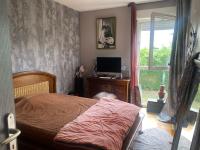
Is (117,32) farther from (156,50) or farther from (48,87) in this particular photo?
(48,87)

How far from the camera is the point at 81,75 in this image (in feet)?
15.4

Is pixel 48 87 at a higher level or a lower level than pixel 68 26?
lower

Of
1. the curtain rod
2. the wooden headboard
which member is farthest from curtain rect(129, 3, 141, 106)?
the wooden headboard

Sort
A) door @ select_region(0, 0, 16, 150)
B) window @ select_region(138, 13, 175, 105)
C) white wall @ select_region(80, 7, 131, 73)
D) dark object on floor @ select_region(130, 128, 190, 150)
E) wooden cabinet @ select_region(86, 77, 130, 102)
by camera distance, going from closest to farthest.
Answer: door @ select_region(0, 0, 16, 150) < dark object on floor @ select_region(130, 128, 190, 150) < window @ select_region(138, 13, 175, 105) < wooden cabinet @ select_region(86, 77, 130, 102) < white wall @ select_region(80, 7, 131, 73)

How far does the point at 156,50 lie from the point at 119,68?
0.96 metres

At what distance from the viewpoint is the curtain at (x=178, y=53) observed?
10.5 feet

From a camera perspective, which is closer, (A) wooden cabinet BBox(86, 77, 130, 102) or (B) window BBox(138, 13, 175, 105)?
(B) window BBox(138, 13, 175, 105)

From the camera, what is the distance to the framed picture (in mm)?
4289

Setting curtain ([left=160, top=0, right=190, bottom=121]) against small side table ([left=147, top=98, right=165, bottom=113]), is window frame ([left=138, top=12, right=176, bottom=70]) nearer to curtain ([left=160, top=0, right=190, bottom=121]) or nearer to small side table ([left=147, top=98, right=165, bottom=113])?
curtain ([left=160, top=0, right=190, bottom=121])

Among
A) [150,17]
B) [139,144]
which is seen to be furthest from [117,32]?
[139,144]

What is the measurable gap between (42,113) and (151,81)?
2.83 m

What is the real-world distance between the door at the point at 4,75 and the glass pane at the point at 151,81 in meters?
3.80

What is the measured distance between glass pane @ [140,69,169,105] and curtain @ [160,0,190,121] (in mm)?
608

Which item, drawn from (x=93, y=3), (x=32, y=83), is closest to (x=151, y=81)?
(x=93, y=3)
